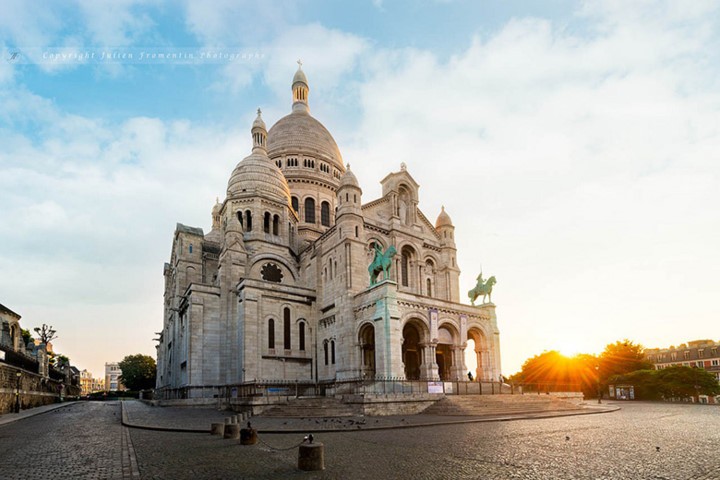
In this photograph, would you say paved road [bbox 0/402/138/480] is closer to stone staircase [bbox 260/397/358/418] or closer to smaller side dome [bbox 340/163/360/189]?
stone staircase [bbox 260/397/358/418]

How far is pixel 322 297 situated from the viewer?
4250 centimetres

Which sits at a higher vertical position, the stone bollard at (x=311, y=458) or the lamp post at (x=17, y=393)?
the stone bollard at (x=311, y=458)

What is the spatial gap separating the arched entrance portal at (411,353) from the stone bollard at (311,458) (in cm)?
2995

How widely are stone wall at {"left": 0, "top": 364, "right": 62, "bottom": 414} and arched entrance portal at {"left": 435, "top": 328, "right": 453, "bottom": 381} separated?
3051 cm

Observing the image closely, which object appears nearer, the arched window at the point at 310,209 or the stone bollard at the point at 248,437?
the stone bollard at the point at 248,437

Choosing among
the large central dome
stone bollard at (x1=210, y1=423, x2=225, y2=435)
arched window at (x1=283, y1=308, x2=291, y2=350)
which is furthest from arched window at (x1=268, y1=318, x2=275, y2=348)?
the large central dome

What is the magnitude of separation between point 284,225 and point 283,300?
9453 millimetres

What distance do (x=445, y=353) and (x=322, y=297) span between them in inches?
461

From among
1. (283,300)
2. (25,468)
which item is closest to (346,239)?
(283,300)

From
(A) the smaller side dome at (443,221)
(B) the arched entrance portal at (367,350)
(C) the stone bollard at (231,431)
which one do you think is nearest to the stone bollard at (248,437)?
(C) the stone bollard at (231,431)

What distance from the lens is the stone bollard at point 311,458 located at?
1040 cm

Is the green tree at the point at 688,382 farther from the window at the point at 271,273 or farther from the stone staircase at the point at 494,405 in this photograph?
the window at the point at 271,273

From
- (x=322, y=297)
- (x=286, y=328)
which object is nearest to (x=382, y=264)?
(x=322, y=297)

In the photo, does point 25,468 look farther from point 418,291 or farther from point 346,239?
point 418,291
